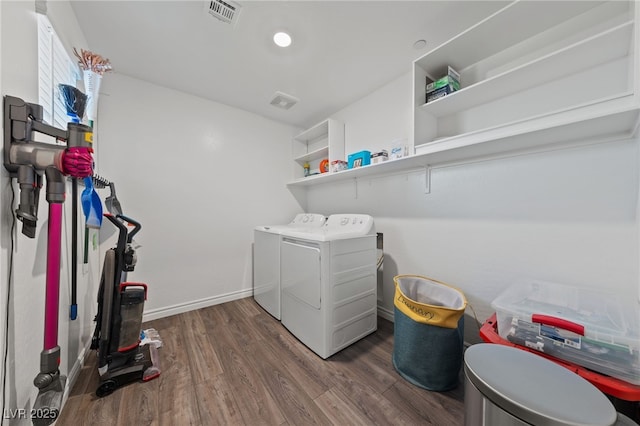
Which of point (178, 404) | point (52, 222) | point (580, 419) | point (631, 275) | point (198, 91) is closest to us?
point (580, 419)

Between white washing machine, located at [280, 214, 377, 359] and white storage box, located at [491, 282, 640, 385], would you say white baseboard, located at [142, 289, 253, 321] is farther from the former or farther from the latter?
white storage box, located at [491, 282, 640, 385]

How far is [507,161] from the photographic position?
1443 millimetres

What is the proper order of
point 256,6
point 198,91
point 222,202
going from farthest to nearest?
1. point 222,202
2. point 198,91
3. point 256,6

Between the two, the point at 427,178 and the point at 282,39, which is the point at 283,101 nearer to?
the point at 282,39

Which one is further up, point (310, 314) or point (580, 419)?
point (580, 419)

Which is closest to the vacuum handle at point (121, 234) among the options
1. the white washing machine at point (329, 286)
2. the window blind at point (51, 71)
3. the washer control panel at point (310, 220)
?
the window blind at point (51, 71)

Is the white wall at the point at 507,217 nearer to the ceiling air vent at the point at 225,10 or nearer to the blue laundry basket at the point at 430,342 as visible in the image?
the blue laundry basket at the point at 430,342

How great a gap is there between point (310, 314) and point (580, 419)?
55.8 inches

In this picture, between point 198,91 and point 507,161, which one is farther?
point 198,91

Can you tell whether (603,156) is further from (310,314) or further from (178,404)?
(178,404)

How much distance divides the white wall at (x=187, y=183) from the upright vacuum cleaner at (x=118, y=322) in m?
0.92

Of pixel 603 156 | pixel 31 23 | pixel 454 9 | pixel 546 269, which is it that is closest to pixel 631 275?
pixel 546 269

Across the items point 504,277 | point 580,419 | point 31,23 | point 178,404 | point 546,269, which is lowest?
point 178,404

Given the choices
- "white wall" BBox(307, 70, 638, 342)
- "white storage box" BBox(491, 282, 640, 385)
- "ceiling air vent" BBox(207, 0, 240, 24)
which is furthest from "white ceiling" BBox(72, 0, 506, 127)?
"white storage box" BBox(491, 282, 640, 385)
